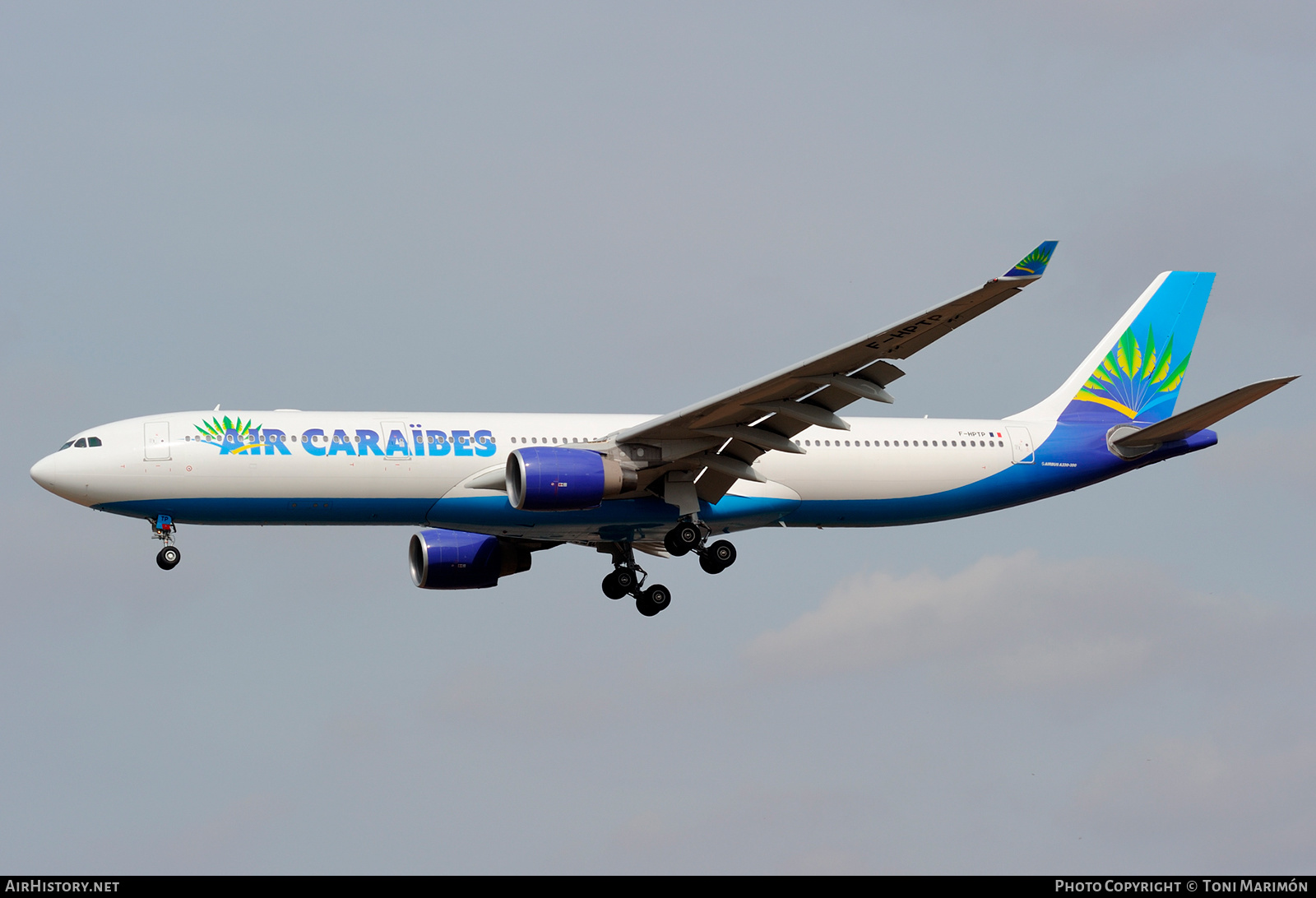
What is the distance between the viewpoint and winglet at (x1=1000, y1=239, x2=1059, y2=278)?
26.5m

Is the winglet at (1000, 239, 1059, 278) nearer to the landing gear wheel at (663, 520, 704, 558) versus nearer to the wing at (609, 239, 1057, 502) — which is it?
the wing at (609, 239, 1057, 502)

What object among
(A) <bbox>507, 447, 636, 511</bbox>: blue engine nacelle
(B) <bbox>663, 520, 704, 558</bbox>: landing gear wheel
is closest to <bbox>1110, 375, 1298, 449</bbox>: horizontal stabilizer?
(B) <bbox>663, 520, 704, 558</bbox>: landing gear wheel

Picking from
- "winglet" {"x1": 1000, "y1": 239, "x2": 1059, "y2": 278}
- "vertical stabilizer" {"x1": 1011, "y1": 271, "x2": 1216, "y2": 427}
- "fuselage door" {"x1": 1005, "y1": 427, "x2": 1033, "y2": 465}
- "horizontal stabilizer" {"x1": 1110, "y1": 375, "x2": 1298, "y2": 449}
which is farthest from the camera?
"vertical stabilizer" {"x1": 1011, "y1": 271, "x2": 1216, "y2": 427}

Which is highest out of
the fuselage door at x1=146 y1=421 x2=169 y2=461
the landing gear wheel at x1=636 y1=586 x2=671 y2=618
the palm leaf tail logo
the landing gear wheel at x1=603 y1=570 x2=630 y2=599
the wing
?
the palm leaf tail logo

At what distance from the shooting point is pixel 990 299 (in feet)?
92.5

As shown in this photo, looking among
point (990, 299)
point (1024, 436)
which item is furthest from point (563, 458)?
point (1024, 436)

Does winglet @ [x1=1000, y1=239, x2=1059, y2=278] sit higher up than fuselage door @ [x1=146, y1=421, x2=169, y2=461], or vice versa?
fuselage door @ [x1=146, y1=421, x2=169, y2=461]

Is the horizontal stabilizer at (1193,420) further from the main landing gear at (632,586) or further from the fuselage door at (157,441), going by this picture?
the fuselage door at (157,441)

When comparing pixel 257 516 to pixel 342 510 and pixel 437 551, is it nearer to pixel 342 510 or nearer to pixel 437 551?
pixel 342 510

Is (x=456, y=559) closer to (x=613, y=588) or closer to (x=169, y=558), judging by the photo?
(x=613, y=588)

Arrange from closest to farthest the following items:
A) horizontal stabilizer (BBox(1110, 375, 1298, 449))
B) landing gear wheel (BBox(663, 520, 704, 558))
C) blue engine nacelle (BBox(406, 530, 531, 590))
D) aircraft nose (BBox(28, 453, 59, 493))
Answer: aircraft nose (BBox(28, 453, 59, 493)) < horizontal stabilizer (BBox(1110, 375, 1298, 449)) < landing gear wheel (BBox(663, 520, 704, 558)) < blue engine nacelle (BBox(406, 530, 531, 590))

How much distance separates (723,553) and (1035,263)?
558 inches
